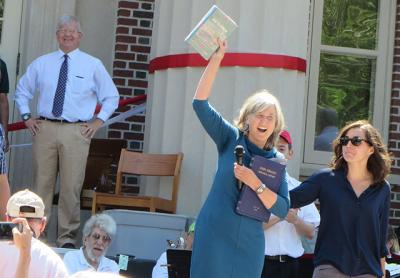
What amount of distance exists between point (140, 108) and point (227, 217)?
15.5ft

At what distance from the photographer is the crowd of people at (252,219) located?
581cm

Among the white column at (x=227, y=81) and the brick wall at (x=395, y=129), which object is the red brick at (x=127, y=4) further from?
the brick wall at (x=395, y=129)

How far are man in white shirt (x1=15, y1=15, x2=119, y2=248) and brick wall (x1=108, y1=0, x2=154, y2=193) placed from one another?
120cm

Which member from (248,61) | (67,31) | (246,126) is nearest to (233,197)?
(246,126)

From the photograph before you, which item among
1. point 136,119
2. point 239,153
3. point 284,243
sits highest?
point 136,119

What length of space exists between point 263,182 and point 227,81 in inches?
137

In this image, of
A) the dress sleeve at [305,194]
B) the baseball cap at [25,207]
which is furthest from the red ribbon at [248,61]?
the baseball cap at [25,207]

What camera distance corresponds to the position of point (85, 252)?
8.04m

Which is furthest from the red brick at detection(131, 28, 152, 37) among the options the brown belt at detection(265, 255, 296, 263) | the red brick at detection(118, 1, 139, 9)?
the brown belt at detection(265, 255, 296, 263)

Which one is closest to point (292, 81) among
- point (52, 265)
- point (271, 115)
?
point (271, 115)

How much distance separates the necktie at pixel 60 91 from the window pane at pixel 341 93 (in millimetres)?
2932

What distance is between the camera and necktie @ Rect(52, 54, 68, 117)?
9633 mm

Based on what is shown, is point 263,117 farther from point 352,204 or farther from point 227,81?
point 227,81

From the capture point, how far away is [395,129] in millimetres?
11609
